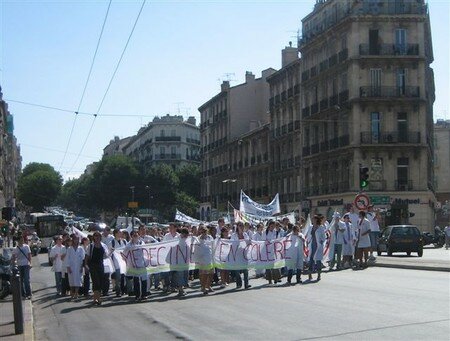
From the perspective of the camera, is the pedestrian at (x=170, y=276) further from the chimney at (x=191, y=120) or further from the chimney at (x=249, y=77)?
the chimney at (x=191, y=120)

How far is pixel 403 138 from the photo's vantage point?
59.2 meters

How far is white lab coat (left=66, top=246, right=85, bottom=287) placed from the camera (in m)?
19.5

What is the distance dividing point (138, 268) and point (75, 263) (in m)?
1.96

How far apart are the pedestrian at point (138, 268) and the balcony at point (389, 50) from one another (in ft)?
142

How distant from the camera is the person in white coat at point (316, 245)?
21.7 meters

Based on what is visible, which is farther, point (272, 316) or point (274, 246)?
point (274, 246)

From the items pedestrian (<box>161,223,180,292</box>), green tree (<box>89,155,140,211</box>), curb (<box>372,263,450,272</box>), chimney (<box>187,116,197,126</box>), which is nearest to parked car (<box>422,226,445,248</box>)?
curb (<box>372,263,450,272</box>)

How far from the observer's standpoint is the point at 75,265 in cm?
1958

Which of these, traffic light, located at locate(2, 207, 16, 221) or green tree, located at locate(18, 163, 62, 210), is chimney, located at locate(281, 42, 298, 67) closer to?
traffic light, located at locate(2, 207, 16, 221)

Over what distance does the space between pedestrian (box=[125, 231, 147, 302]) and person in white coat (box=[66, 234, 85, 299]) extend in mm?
1397

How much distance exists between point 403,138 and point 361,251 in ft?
115

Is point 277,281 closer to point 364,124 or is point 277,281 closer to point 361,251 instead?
point 361,251

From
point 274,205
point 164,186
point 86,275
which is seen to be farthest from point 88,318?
point 164,186

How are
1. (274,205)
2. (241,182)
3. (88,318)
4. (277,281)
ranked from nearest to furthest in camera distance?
(88,318) → (277,281) → (274,205) → (241,182)
